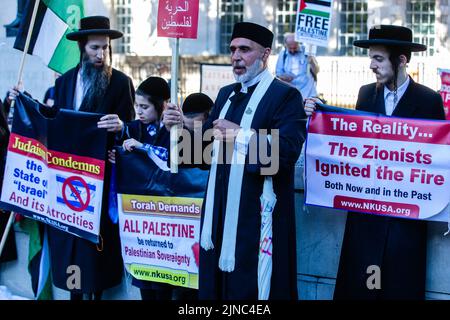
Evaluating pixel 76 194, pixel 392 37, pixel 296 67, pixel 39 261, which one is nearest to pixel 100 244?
pixel 76 194

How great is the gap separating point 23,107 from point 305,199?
2448 millimetres

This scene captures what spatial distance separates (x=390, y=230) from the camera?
5.56 metres

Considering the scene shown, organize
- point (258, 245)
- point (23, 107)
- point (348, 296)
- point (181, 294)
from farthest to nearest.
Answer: point (23, 107)
point (181, 294)
point (348, 296)
point (258, 245)

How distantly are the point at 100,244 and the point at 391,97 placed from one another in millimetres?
2433

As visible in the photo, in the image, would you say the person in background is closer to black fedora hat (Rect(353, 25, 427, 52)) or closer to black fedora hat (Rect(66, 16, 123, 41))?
black fedora hat (Rect(66, 16, 123, 41))

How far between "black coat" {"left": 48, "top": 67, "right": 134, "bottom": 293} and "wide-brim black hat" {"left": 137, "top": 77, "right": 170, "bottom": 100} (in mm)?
360

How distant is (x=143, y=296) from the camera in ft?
21.2

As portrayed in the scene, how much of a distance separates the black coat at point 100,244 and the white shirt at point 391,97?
80.5 inches

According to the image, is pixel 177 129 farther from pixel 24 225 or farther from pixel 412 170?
pixel 24 225

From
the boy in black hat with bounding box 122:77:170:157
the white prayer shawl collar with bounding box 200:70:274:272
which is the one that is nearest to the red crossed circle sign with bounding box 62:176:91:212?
the boy in black hat with bounding box 122:77:170:157

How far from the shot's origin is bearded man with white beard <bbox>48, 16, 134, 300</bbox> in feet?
21.5

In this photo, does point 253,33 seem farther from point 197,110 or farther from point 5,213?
point 5,213

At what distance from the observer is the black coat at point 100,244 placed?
258 inches
